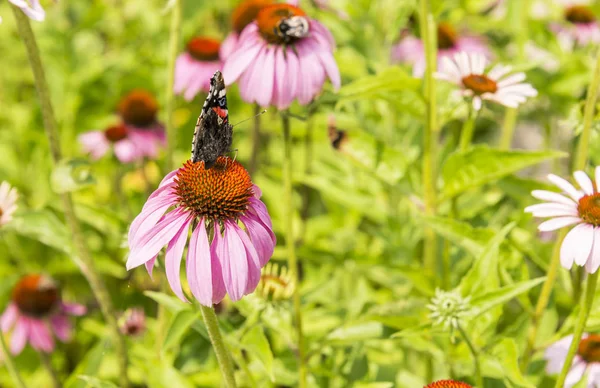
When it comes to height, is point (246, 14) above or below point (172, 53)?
above

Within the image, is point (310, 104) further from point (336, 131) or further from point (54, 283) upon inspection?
point (54, 283)

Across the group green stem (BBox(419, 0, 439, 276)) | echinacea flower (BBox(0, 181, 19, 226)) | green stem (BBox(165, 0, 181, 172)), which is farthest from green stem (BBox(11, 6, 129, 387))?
green stem (BBox(419, 0, 439, 276))

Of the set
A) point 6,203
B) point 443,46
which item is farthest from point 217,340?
point 443,46

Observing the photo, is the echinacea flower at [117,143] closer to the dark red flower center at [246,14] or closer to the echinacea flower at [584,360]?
the dark red flower center at [246,14]

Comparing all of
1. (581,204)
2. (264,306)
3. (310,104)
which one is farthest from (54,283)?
(581,204)

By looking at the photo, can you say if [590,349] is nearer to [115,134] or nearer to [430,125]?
[430,125]

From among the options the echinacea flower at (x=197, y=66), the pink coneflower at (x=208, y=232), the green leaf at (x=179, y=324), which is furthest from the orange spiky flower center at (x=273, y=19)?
the echinacea flower at (x=197, y=66)

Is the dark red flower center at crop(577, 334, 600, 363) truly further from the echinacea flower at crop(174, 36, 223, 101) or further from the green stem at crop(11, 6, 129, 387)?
the echinacea flower at crop(174, 36, 223, 101)
